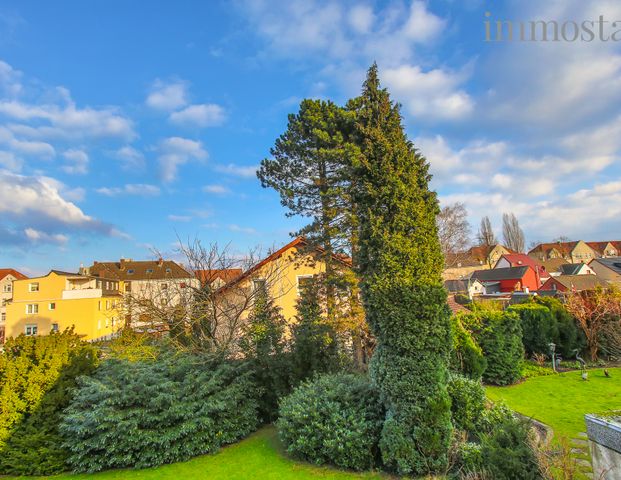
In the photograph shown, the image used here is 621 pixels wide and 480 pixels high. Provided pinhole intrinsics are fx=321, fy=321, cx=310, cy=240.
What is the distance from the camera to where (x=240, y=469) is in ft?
18.0

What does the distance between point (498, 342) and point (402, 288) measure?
6.60 metres

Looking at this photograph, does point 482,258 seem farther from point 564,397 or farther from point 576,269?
point 564,397

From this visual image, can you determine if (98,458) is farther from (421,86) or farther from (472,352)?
(421,86)

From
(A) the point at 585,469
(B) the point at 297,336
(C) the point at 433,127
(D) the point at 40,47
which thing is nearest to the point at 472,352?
(A) the point at 585,469

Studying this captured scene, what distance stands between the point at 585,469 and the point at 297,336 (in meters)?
5.49

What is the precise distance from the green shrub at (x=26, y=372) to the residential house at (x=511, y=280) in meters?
43.8

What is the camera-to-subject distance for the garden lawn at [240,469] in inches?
203

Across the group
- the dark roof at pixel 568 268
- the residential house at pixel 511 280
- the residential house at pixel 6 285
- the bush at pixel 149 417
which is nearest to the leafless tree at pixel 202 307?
the bush at pixel 149 417

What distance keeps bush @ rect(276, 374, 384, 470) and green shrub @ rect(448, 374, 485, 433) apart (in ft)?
4.14

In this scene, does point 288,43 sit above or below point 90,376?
above

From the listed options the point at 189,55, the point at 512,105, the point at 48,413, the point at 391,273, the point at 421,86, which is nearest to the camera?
the point at 391,273

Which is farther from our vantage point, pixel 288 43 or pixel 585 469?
pixel 288 43

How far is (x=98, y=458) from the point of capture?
19.1ft

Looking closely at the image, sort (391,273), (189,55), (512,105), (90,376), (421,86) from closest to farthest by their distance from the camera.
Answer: (391,273)
(90,376)
(421,86)
(512,105)
(189,55)
